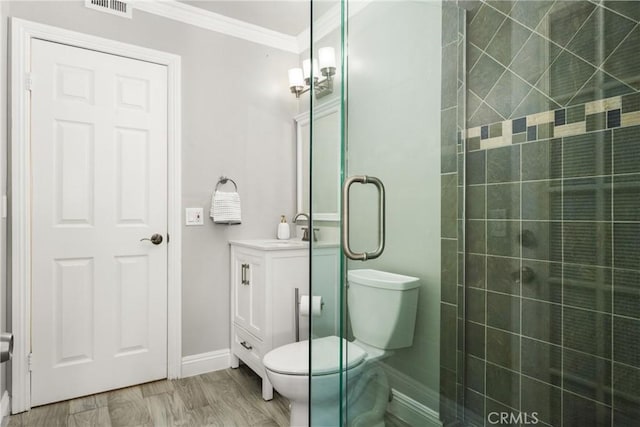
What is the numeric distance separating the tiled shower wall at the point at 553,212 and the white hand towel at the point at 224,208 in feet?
5.32

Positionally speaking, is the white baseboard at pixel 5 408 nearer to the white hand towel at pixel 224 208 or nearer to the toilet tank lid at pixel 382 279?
the white hand towel at pixel 224 208

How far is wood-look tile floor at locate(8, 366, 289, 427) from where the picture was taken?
1.84m

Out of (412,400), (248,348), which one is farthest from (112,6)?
(412,400)

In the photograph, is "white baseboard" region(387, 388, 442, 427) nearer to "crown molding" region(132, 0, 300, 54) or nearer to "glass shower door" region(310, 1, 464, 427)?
"glass shower door" region(310, 1, 464, 427)

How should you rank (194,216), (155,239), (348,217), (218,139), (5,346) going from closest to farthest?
(5,346) < (348,217) < (155,239) < (194,216) < (218,139)

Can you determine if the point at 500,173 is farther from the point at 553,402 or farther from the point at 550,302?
the point at 553,402

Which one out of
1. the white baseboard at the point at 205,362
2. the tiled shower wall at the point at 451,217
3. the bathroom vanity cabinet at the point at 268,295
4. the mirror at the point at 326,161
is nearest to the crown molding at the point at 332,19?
the mirror at the point at 326,161

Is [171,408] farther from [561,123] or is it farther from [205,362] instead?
[561,123]

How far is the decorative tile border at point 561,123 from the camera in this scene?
2.89ft

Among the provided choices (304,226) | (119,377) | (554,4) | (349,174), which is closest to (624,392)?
(349,174)

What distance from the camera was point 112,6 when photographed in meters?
2.17

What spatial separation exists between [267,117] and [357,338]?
6.83 ft

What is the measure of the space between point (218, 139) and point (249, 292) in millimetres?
1060

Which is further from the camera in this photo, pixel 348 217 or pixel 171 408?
pixel 171 408
